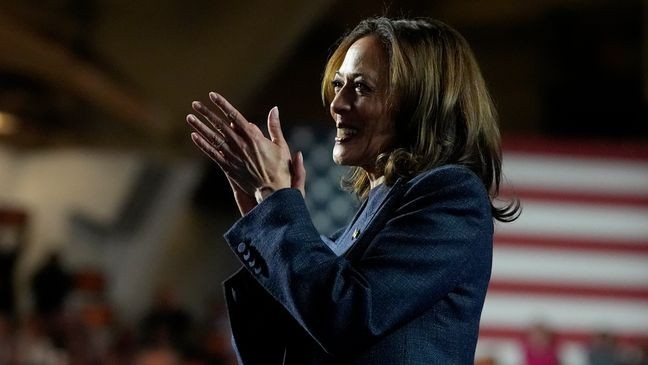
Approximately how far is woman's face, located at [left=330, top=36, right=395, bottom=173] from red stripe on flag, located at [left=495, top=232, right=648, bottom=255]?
599 centimetres

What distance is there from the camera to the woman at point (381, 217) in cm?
130

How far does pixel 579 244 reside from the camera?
298 inches

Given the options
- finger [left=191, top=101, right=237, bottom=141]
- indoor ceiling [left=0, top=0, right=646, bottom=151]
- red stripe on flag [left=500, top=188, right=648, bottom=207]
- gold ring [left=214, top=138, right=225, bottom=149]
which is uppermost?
finger [left=191, top=101, right=237, bottom=141]

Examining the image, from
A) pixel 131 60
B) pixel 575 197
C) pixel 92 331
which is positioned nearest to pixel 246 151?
pixel 92 331

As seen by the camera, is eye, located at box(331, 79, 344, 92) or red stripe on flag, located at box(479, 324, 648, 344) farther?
red stripe on flag, located at box(479, 324, 648, 344)

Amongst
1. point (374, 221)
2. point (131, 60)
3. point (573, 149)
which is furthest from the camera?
point (131, 60)

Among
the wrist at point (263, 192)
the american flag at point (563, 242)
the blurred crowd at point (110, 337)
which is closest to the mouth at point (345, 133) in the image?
the wrist at point (263, 192)

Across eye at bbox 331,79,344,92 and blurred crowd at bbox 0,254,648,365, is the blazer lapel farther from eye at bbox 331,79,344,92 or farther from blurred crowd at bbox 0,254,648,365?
blurred crowd at bbox 0,254,648,365

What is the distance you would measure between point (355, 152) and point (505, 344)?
19.7 feet

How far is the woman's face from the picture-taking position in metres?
1.43

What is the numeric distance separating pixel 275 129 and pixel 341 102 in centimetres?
8

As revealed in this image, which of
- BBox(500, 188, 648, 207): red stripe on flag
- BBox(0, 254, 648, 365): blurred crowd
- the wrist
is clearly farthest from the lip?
BBox(500, 188, 648, 207): red stripe on flag

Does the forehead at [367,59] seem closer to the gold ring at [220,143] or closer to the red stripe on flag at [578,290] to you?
the gold ring at [220,143]

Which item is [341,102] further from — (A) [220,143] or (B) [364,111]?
(A) [220,143]
